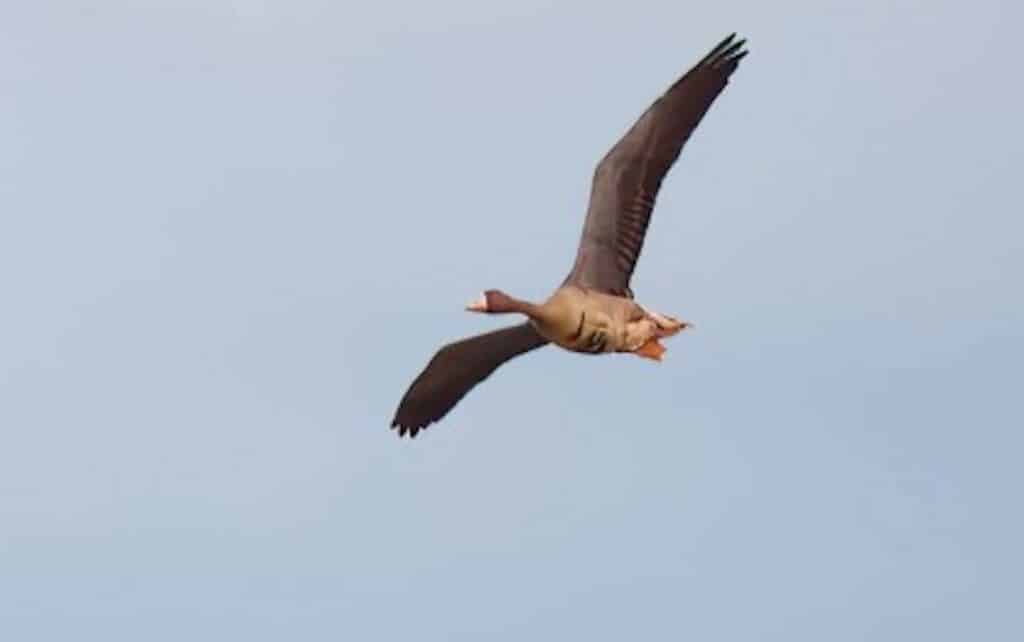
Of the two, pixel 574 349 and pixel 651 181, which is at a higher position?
pixel 651 181

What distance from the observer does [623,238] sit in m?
39.5

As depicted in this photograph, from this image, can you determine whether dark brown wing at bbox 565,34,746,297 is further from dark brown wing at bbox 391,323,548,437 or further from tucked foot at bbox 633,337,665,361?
dark brown wing at bbox 391,323,548,437

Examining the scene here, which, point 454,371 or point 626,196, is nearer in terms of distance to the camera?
point 626,196

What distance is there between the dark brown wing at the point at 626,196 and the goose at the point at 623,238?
2cm

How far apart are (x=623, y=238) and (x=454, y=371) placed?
6.28 m

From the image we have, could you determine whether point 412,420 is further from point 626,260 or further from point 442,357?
point 626,260

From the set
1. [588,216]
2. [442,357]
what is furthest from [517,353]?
[588,216]

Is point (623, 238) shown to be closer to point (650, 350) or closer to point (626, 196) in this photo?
point (626, 196)

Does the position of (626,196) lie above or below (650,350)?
above

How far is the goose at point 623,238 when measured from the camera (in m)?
37.9

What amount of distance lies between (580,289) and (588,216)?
1332mm

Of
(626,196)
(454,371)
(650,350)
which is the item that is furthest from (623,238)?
(454,371)

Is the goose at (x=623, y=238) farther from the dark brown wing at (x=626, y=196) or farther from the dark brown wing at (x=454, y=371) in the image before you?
the dark brown wing at (x=454, y=371)

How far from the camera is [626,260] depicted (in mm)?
39375
